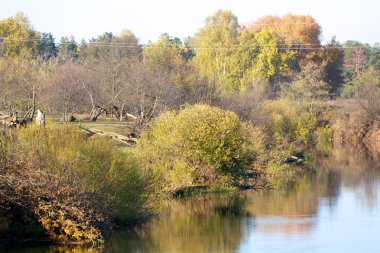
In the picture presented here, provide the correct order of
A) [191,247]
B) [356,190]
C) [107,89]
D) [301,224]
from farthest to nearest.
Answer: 1. [107,89]
2. [356,190]
3. [301,224]
4. [191,247]

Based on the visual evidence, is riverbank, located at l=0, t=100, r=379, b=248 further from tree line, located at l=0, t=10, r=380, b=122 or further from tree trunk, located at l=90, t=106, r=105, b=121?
tree trunk, located at l=90, t=106, r=105, b=121

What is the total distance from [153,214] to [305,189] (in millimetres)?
12051

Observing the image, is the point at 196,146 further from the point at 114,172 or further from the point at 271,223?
the point at 114,172

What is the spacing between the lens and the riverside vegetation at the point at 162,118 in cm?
2230

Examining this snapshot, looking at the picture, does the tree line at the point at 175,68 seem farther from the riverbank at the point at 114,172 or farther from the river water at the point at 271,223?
the river water at the point at 271,223

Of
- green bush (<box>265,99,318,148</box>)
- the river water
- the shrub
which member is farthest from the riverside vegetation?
the river water

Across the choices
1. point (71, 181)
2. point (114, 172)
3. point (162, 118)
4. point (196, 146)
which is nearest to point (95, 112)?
point (162, 118)

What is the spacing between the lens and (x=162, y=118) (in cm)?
3503

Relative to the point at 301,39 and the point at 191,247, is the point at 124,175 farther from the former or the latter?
the point at 301,39

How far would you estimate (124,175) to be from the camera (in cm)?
2478

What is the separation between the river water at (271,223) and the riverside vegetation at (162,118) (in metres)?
1.04

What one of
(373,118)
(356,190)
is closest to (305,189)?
(356,190)

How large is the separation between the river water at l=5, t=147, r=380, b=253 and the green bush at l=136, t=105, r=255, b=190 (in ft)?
4.88

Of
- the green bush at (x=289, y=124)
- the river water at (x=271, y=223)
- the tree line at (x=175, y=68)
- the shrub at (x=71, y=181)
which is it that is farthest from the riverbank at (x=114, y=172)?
the green bush at (x=289, y=124)
